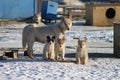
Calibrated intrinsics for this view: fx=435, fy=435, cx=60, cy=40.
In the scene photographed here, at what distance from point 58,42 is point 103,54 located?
2952mm

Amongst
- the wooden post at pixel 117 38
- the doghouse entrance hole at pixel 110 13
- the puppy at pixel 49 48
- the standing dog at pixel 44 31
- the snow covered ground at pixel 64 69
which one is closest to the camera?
the snow covered ground at pixel 64 69

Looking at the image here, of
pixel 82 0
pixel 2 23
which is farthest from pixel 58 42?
pixel 82 0

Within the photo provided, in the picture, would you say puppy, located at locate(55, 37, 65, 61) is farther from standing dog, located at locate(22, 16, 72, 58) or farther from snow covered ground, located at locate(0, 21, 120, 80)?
Result: standing dog, located at locate(22, 16, 72, 58)

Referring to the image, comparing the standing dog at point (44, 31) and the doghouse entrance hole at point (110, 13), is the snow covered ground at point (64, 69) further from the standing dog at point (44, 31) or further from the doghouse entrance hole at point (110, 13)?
the doghouse entrance hole at point (110, 13)

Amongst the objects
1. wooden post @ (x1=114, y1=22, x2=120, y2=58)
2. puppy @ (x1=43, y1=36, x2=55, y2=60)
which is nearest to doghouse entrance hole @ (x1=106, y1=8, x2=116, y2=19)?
wooden post @ (x1=114, y1=22, x2=120, y2=58)

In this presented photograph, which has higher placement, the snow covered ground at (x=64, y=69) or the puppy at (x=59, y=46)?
the puppy at (x=59, y=46)

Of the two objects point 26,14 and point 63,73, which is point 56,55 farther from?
point 26,14

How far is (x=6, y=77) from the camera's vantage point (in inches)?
358

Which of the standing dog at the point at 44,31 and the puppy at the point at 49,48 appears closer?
the puppy at the point at 49,48

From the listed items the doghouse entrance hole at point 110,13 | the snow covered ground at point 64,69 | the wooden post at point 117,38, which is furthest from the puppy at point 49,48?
the doghouse entrance hole at point 110,13

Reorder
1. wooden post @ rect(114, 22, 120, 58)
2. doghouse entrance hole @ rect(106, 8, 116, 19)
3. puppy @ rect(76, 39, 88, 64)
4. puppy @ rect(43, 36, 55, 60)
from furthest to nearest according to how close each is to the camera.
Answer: doghouse entrance hole @ rect(106, 8, 116, 19) < wooden post @ rect(114, 22, 120, 58) < puppy @ rect(43, 36, 55, 60) < puppy @ rect(76, 39, 88, 64)

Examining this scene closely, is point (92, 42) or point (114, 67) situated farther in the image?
point (92, 42)

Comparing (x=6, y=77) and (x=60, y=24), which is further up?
(x=60, y=24)

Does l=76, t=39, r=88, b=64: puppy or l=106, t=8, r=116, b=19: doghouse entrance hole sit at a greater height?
l=106, t=8, r=116, b=19: doghouse entrance hole
